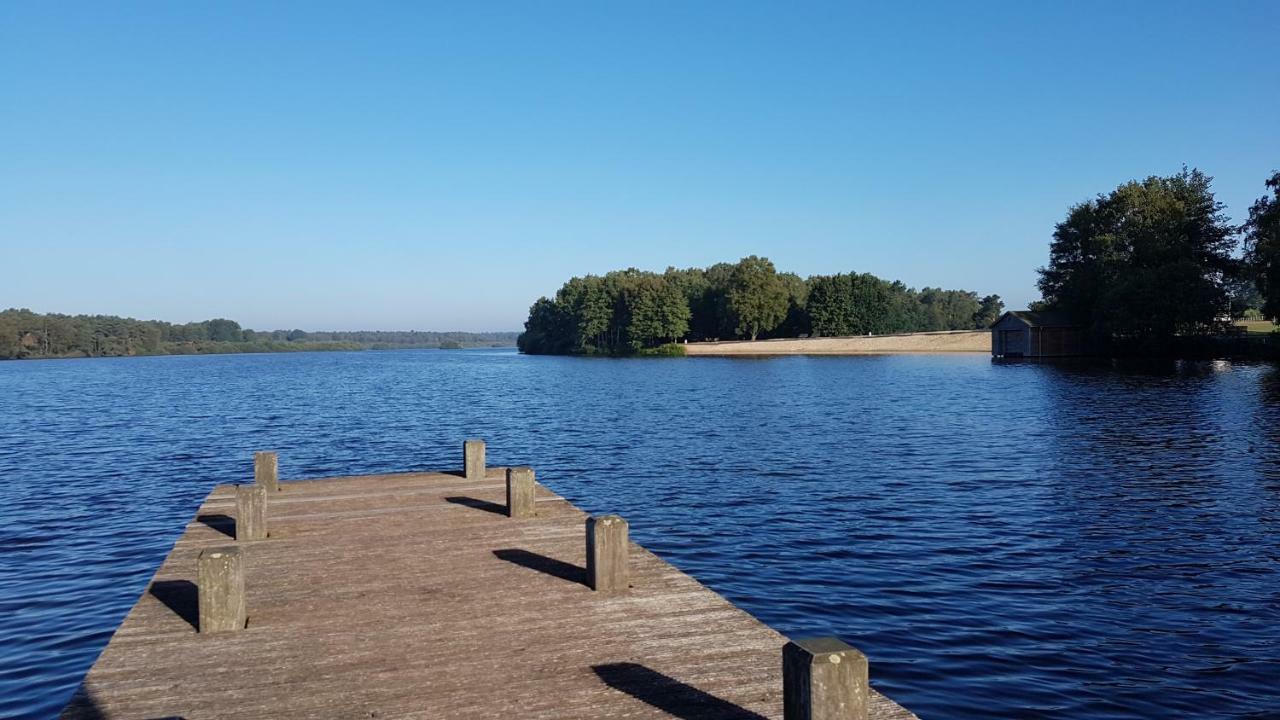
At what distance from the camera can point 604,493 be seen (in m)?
25.0

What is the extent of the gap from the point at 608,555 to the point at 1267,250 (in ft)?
249

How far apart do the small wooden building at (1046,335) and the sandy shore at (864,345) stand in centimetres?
4091

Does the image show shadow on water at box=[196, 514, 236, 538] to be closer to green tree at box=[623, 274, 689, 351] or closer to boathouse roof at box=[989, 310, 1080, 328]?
boathouse roof at box=[989, 310, 1080, 328]

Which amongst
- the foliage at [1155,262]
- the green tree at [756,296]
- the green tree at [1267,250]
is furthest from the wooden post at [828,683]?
the green tree at [756,296]

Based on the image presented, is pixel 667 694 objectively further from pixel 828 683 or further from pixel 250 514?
pixel 250 514

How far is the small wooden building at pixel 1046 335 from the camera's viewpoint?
4208 inches

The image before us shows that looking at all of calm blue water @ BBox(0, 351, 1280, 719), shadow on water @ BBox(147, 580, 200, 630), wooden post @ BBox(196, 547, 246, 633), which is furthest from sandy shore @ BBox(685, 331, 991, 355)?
wooden post @ BBox(196, 547, 246, 633)

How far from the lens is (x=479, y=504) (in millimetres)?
17953

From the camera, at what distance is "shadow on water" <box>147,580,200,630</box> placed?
10422 millimetres

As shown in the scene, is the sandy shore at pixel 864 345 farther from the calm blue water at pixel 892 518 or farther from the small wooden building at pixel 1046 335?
the calm blue water at pixel 892 518

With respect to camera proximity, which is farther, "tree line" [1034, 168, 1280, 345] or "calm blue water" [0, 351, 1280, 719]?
"tree line" [1034, 168, 1280, 345]

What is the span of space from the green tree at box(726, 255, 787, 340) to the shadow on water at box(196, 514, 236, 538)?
14573 cm

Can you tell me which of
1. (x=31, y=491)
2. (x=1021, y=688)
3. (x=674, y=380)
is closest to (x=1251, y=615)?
(x=1021, y=688)

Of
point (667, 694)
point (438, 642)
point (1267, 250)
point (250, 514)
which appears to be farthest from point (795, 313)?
point (667, 694)
